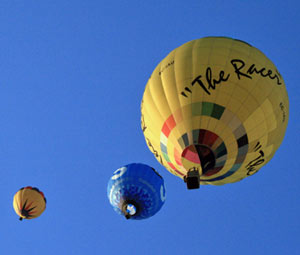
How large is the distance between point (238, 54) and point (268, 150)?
2841mm

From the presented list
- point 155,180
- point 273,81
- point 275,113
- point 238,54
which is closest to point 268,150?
point 275,113

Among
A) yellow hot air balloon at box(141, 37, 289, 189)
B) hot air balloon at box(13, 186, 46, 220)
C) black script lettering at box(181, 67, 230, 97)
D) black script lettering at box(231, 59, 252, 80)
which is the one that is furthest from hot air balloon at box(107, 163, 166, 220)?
black script lettering at box(231, 59, 252, 80)

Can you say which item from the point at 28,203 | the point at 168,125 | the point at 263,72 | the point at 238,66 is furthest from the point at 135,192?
the point at 263,72

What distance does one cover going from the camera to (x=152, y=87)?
13.4m

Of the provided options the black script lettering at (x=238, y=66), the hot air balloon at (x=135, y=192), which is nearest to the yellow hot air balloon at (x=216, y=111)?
the black script lettering at (x=238, y=66)

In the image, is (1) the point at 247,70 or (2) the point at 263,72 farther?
(2) the point at 263,72

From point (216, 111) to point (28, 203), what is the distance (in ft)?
31.4

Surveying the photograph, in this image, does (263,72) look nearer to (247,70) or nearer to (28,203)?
(247,70)

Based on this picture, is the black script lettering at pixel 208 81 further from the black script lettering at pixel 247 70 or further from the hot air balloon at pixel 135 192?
the hot air balloon at pixel 135 192

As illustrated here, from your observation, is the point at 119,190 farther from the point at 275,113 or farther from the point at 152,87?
the point at 275,113

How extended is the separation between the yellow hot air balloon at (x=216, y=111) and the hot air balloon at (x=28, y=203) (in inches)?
284

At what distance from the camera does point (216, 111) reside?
1209 centimetres

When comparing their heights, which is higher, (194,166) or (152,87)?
(152,87)

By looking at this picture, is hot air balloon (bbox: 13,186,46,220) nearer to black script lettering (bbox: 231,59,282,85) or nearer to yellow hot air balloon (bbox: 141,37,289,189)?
yellow hot air balloon (bbox: 141,37,289,189)
